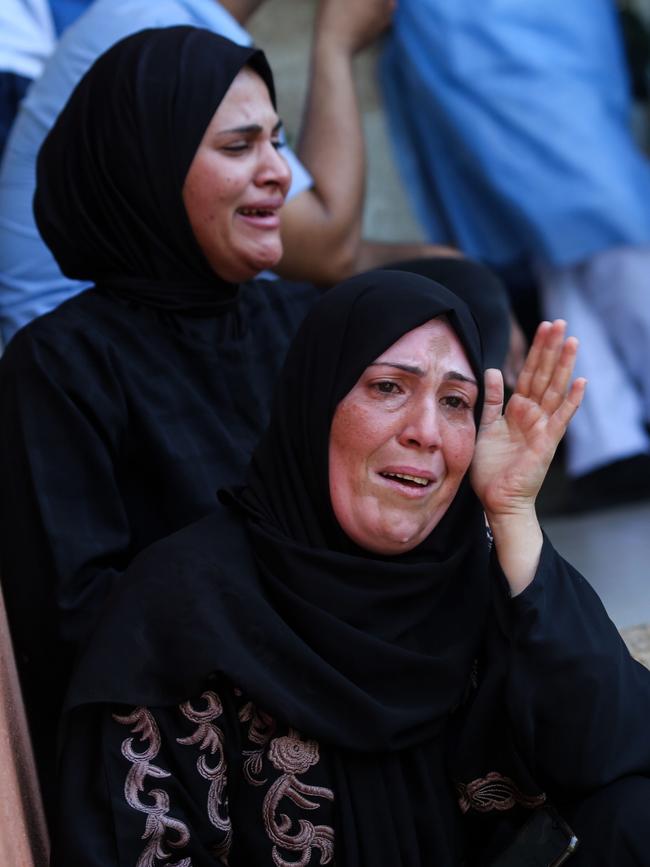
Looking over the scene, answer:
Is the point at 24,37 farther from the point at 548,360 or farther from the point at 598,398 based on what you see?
the point at 548,360

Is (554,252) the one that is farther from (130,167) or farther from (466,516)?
(466,516)

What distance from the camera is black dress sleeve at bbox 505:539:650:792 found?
7.14 ft

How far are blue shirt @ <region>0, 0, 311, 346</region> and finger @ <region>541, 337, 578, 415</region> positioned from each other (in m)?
1.49

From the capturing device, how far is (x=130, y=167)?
3.10 m

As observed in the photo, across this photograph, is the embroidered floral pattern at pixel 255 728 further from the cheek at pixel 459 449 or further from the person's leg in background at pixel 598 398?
the person's leg in background at pixel 598 398

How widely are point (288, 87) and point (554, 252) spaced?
41.5 inches

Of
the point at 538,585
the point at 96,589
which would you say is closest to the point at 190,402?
the point at 96,589

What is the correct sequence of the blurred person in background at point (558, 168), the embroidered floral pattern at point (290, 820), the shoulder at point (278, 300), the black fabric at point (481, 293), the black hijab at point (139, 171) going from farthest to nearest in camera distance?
the blurred person in background at point (558, 168) → the black fabric at point (481, 293) → the shoulder at point (278, 300) → the black hijab at point (139, 171) → the embroidered floral pattern at point (290, 820)

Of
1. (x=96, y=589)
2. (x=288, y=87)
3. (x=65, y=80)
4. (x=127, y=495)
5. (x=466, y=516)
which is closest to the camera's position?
(x=466, y=516)

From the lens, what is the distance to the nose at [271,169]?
318cm

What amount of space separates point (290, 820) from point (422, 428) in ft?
1.98

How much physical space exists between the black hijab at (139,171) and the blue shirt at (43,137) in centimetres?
32

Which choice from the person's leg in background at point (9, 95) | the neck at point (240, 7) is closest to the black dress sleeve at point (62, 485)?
the person's leg in background at point (9, 95)

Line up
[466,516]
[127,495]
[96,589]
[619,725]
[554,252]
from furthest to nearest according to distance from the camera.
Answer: [554,252], [127,495], [96,589], [466,516], [619,725]
